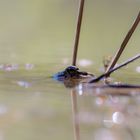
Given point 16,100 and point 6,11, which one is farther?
point 6,11

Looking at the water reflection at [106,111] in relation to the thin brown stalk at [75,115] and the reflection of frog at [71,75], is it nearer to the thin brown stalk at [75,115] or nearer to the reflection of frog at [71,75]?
the thin brown stalk at [75,115]

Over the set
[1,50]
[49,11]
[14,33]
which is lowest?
[1,50]

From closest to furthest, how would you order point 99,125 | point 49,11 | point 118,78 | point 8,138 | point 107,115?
point 8,138 < point 99,125 < point 107,115 < point 118,78 < point 49,11

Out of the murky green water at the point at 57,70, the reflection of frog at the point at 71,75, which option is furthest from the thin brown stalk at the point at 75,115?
the reflection of frog at the point at 71,75

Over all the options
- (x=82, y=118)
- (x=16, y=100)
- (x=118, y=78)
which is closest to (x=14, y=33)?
(x=118, y=78)

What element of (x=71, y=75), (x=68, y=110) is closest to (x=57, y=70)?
(x=71, y=75)

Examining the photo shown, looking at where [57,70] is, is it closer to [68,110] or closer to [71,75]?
[71,75]

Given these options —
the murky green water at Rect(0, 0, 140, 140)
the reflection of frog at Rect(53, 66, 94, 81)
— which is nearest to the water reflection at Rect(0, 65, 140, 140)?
the murky green water at Rect(0, 0, 140, 140)

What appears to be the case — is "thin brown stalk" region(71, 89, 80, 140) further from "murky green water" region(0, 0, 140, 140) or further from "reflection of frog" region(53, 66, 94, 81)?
"reflection of frog" region(53, 66, 94, 81)

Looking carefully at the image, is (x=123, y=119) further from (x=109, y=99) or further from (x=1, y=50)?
(x=1, y=50)
